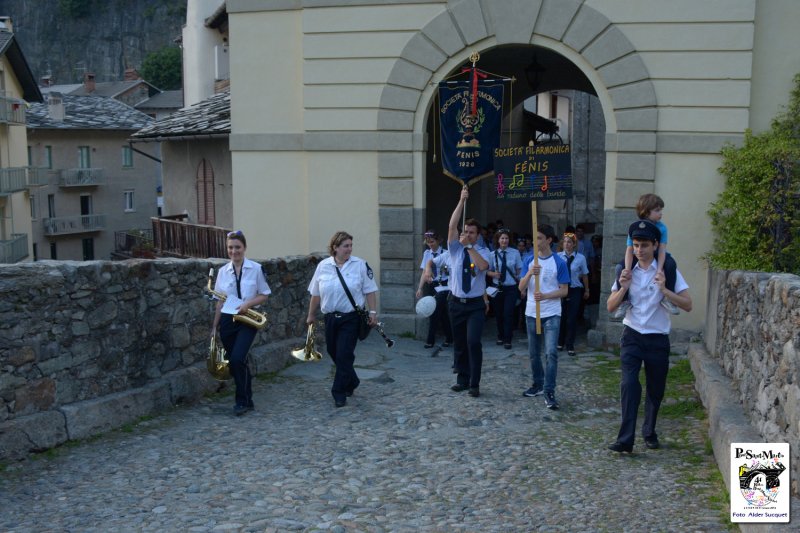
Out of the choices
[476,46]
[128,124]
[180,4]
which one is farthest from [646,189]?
[180,4]

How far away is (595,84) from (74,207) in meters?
42.3

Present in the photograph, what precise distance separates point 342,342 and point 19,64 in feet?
105

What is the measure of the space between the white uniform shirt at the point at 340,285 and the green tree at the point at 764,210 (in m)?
4.82

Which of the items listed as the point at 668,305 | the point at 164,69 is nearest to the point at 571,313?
the point at 668,305

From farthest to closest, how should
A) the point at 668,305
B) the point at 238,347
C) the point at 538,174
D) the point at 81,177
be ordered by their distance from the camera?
the point at 81,177, the point at 538,174, the point at 238,347, the point at 668,305

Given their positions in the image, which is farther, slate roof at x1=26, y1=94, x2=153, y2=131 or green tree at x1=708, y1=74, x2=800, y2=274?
slate roof at x1=26, y1=94, x2=153, y2=131

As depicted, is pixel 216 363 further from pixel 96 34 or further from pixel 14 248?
pixel 96 34

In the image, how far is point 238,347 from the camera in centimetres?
830

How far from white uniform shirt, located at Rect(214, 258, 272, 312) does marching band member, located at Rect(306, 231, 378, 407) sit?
1.81 feet

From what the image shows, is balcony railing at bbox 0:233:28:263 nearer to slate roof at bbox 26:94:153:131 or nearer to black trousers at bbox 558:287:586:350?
slate roof at bbox 26:94:153:131

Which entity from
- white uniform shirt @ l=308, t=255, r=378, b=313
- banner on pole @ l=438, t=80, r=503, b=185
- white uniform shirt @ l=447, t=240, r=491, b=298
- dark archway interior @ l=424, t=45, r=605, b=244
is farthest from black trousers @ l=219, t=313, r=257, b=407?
→ dark archway interior @ l=424, t=45, r=605, b=244

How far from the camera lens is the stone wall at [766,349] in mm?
5133

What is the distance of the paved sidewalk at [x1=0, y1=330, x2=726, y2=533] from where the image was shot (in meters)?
5.79

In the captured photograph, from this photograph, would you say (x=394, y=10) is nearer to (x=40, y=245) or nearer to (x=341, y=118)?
(x=341, y=118)
